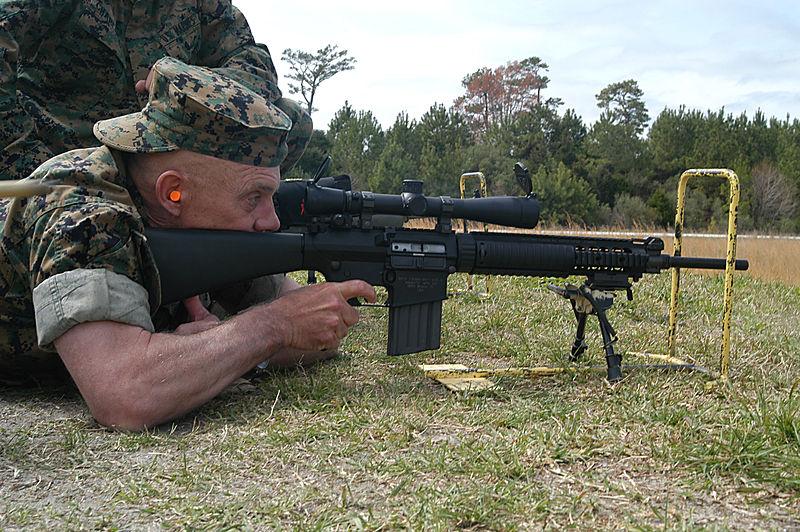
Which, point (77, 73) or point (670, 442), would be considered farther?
point (77, 73)

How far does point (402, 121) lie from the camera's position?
38.7 metres

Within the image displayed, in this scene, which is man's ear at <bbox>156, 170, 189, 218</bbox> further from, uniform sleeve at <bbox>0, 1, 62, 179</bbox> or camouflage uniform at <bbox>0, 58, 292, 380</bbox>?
uniform sleeve at <bbox>0, 1, 62, 179</bbox>

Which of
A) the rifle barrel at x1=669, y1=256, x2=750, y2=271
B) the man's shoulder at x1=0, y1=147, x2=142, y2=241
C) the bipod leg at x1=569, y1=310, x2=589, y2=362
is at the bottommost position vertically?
the bipod leg at x1=569, y1=310, x2=589, y2=362

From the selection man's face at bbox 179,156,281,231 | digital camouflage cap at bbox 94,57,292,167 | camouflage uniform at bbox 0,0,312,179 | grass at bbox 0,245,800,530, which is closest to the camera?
grass at bbox 0,245,800,530

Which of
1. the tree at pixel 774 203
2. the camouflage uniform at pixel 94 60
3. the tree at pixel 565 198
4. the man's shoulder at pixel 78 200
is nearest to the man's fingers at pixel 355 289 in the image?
the man's shoulder at pixel 78 200

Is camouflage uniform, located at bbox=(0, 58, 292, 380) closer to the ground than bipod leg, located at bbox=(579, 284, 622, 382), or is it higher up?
higher up

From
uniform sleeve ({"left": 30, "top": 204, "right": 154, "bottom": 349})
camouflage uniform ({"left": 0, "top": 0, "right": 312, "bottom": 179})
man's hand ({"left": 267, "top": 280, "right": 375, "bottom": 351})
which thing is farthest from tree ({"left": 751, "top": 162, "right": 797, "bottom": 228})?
uniform sleeve ({"left": 30, "top": 204, "right": 154, "bottom": 349})

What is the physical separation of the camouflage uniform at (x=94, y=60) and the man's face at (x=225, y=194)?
110cm

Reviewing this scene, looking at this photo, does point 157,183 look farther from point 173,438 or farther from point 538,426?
point 538,426

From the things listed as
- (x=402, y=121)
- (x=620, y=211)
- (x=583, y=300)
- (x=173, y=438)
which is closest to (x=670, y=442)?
(x=583, y=300)

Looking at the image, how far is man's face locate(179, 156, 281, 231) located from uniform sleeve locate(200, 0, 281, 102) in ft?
4.51

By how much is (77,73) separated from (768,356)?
414 centimetres

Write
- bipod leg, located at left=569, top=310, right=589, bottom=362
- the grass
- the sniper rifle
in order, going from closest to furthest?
1. the grass
2. the sniper rifle
3. bipod leg, located at left=569, top=310, right=589, bottom=362

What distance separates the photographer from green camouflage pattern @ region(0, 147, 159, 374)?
2.58m
